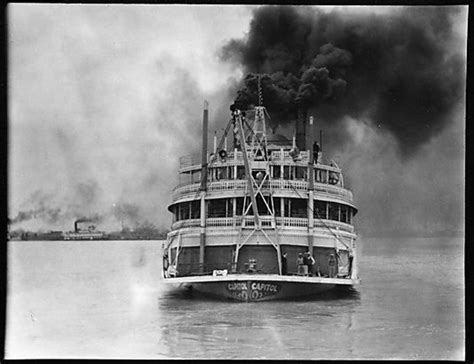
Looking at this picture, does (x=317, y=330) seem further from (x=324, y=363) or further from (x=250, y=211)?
(x=250, y=211)

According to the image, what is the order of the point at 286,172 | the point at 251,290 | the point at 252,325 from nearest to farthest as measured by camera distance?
the point at 252,325
the point at 251,290
the point at 286,172

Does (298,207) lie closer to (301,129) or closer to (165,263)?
(301,129)

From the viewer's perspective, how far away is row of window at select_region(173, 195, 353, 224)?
29.8ft

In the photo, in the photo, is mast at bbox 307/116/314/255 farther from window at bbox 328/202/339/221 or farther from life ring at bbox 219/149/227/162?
life ring at bbox 219/149/227/162

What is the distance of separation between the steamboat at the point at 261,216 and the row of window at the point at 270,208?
0.01 m

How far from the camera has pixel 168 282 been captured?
8742 millimetres

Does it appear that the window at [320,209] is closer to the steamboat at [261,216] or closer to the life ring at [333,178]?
the steamboat at [261,216]

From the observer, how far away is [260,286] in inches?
337

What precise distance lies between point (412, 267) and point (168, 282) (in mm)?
2511

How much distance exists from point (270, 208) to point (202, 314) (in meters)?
1.44

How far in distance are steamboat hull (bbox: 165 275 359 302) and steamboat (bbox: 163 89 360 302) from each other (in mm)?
10

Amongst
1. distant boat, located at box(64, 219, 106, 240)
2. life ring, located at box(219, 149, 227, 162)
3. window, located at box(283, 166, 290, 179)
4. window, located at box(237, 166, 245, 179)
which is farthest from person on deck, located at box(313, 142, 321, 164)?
distant boat, located at box(64, 219, 106, 240)

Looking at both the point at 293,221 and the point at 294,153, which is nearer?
the point at 293,221

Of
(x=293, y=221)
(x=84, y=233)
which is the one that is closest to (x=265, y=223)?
(x=293, y=221)
